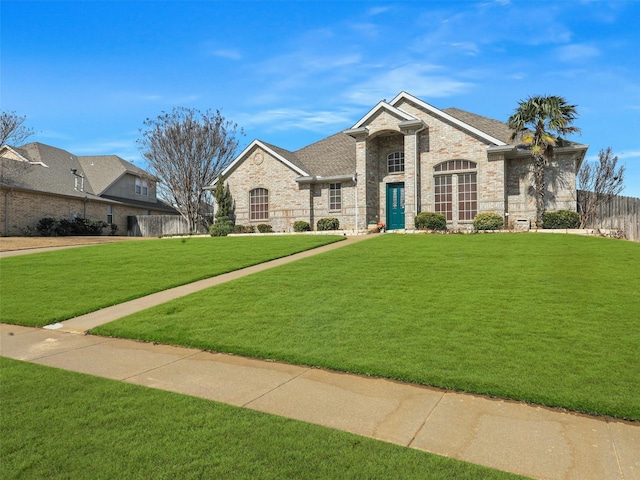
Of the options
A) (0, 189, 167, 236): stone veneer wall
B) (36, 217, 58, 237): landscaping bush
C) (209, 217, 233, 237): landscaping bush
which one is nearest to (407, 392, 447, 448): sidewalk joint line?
(209, 217, 233, 237): landscaping bush

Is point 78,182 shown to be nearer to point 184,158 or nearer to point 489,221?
point 184,158

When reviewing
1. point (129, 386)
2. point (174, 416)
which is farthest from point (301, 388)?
point (129, 386)

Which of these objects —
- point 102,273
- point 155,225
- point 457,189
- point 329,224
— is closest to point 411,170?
point 457,189

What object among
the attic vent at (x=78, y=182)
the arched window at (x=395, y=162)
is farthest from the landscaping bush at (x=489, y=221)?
the attic vent at (x=78, y=182)

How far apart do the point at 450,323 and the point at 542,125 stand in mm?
18578

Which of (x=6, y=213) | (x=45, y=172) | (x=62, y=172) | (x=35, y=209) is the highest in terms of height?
(x=62, y=172)

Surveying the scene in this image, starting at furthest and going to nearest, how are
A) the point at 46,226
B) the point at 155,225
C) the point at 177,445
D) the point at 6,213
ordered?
1. the point at 155,225
2. the point at 46,226
3. the point at 6,213
4. the point at 177,445

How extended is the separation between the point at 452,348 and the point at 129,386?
162 inches

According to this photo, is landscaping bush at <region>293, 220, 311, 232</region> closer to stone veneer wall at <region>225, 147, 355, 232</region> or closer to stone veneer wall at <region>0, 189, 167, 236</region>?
stone veneer wall at <region>225, 147, 355, 232</region>

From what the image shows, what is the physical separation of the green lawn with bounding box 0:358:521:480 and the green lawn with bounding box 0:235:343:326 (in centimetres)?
491

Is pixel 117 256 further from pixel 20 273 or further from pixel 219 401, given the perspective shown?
pixel 219 401

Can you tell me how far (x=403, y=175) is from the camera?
82.2ft

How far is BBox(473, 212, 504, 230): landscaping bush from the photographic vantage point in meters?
21.6

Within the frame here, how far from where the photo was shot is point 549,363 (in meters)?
5.18
